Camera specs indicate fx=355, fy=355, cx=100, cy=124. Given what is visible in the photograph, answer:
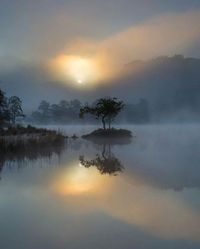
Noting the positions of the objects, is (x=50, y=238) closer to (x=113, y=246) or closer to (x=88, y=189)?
(x=113, y=246)

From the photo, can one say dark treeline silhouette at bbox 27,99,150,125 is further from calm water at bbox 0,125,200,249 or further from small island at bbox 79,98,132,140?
calm water at bbox 0,125,200,249

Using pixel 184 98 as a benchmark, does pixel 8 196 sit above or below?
below

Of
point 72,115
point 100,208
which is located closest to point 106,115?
point 100,208

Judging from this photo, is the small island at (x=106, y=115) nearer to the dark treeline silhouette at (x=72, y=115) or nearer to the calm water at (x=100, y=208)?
the calm water at (x=100, y=208)

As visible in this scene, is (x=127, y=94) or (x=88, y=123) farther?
(x=127, y=94)

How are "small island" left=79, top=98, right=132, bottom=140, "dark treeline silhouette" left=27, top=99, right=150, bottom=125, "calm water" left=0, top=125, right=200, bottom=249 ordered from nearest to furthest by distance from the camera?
"calm water" left=0, top=125, right=200, bottom=249
"small island" left=79, top=98, right=132, bottom=140
"dark treeline silhouette" left=27, top=99, right=150, bottom=125

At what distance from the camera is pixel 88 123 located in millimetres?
111938

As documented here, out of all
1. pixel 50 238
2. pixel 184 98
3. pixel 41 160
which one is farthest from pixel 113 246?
pixel 184 98

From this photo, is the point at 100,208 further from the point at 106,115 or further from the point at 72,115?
the point at 72,115

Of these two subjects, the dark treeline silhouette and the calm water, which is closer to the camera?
the calm water

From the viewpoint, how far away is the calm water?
20.1ft

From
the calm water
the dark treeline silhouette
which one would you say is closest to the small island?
the calm water

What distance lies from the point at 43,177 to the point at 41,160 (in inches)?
212

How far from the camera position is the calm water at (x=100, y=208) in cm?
612
